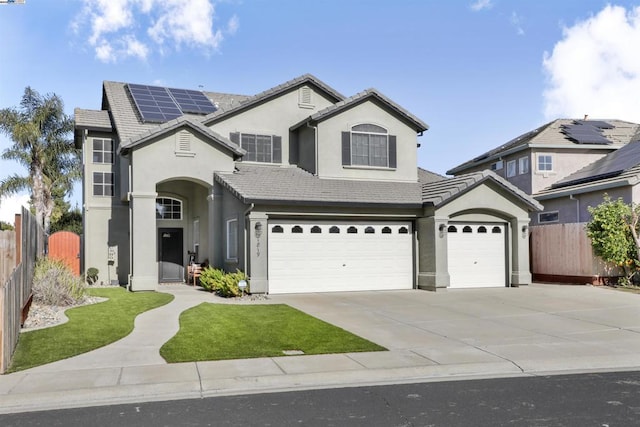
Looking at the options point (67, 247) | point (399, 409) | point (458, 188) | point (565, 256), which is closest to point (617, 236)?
point (565, 256)

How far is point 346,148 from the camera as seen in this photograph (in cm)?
2125

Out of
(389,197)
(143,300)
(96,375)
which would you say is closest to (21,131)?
(143,300)

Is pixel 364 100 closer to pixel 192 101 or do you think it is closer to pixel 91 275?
pixel 192 101

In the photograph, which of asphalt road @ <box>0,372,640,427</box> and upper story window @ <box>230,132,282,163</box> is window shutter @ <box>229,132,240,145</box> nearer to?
upper story window @ <box>230,132,282,163</box>

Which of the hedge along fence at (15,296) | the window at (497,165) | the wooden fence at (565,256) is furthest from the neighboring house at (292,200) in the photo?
→ the window at (497,165)

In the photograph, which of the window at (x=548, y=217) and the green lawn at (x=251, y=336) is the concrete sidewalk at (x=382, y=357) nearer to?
the green lawn at (x=251, y=336)

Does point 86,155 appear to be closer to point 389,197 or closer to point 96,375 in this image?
point 389,197

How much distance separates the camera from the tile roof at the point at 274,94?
69.8 ft

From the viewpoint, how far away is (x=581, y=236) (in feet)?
66.6

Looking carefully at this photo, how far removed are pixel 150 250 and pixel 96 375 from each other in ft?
36.4

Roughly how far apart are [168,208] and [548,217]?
1750 centimetres

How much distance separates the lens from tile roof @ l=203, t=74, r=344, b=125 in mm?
21281

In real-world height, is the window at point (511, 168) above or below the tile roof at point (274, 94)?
below

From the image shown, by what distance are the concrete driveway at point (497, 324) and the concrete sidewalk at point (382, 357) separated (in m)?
0.03
